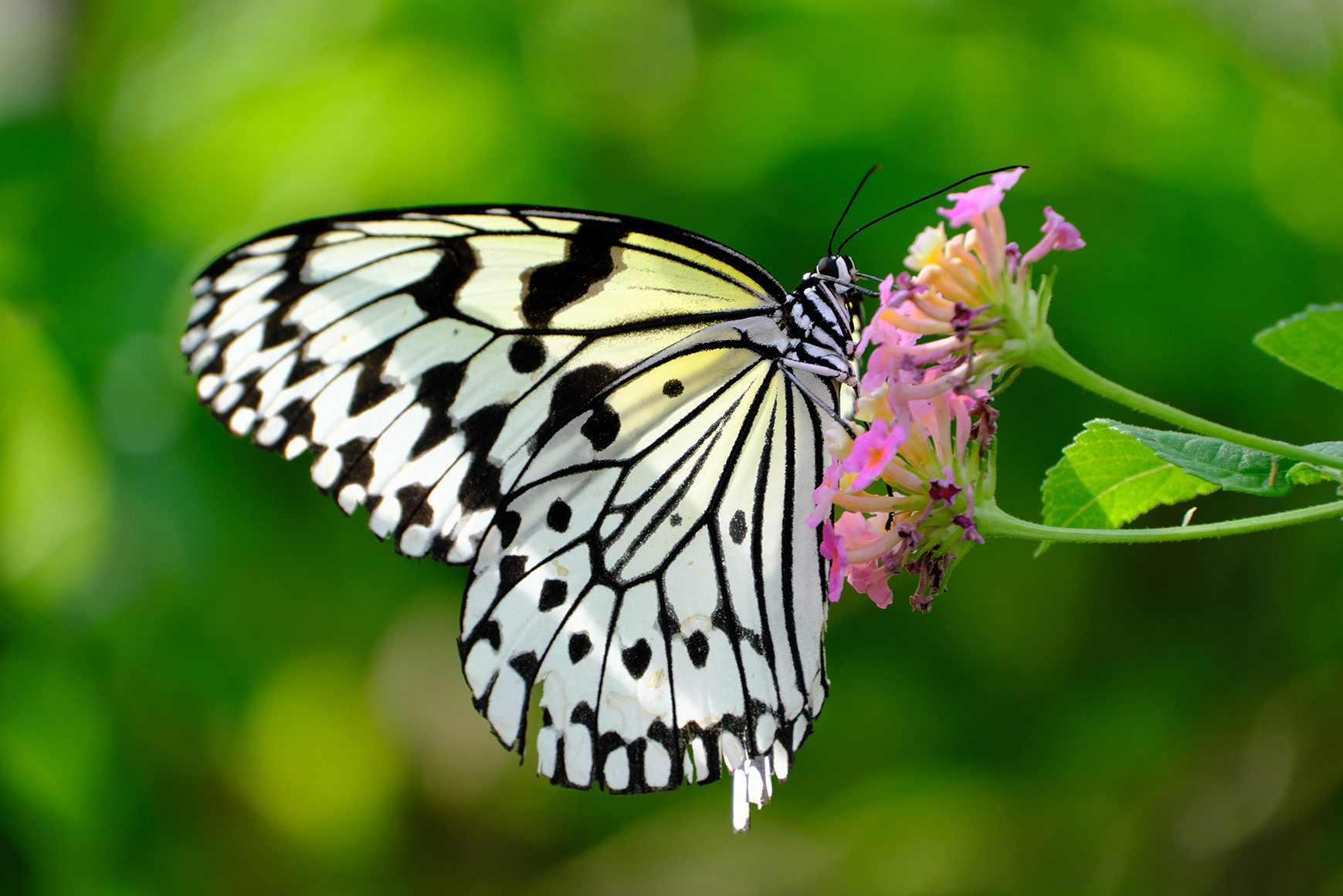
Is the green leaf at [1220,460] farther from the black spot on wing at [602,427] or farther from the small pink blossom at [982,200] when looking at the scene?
the black spot on wing at [602,427]

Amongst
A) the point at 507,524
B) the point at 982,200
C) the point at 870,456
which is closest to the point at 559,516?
the point at 507,524

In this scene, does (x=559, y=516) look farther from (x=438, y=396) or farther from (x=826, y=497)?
(x=826, y=497)

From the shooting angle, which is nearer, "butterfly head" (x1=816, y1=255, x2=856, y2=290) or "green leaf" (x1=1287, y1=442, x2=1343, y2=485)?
"green leaf" (x1=1287, y1=442, x2=1343, y2=485)

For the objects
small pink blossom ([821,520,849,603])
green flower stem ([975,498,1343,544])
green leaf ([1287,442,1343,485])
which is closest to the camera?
green flower stem ([975,498,1343,544])

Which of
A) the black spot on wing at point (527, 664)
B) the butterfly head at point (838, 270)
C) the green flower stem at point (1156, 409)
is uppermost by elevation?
the butterfly head at point (838, 270)

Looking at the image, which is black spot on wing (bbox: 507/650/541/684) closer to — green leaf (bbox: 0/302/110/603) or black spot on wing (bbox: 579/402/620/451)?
black spot on wing (bbox: 579/402/620/451)

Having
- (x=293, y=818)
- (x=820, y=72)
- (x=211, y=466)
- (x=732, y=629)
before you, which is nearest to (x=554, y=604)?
(x=732, y=629)

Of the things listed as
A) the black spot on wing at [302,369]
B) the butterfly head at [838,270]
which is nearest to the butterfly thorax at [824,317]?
the butterfly head at [838,270]

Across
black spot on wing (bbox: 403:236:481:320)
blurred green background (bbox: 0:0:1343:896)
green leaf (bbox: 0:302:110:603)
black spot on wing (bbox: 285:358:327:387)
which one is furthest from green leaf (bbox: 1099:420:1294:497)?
green leaf (bbox: 0:302:110:603)

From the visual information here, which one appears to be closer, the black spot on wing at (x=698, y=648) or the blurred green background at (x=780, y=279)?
the black spot on wing at (x=698, y=648)
